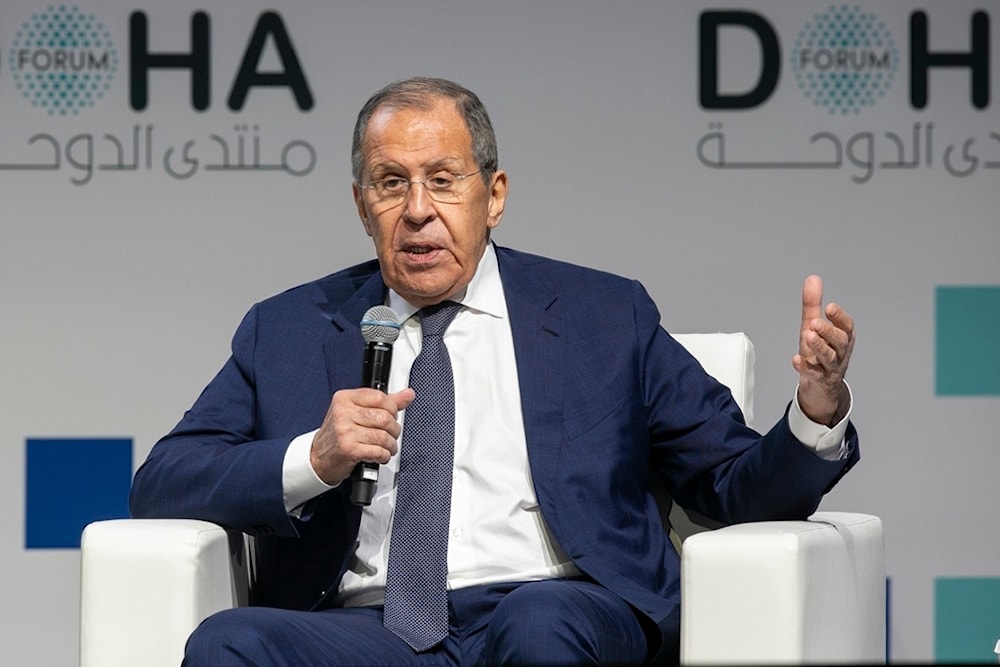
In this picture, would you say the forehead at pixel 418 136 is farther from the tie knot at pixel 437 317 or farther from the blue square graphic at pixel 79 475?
the blue square graphic at pixel 79 475

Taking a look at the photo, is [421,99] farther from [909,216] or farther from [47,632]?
[47,632]

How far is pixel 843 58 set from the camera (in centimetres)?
348

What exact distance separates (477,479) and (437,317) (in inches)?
11.7

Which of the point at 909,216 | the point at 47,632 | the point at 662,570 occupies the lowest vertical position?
the point at 47,632

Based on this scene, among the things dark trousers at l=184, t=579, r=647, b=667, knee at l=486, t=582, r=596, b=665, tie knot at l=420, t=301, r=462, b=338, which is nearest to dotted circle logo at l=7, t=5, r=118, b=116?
tie knot at l=420, t=301, r=462, b=338

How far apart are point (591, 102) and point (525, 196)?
0.28 metres

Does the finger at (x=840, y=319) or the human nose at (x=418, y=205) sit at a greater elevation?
the human nose at (x=418, y=205)

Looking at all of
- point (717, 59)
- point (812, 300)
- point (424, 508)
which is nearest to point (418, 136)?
point (424, 508)

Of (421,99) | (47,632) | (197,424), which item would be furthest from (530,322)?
(47,632)

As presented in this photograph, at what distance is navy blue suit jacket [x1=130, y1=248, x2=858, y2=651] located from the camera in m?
2.24

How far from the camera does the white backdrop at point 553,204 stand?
11.4 feet

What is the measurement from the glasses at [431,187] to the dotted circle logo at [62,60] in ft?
4.72

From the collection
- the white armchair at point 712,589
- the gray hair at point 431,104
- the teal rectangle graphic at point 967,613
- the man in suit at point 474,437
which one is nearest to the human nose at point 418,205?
the man in suit at point 474,437

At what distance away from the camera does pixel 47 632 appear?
3561mm
